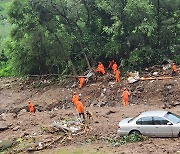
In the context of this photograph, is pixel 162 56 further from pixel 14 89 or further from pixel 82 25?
pixel 14 89

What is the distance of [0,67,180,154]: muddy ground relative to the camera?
679 inches

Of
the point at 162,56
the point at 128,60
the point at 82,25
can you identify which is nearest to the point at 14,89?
the point at 82,25

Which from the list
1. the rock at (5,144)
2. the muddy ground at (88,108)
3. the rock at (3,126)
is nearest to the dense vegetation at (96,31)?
the muddy ground at (88,108)

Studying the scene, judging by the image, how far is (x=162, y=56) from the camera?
107 ft

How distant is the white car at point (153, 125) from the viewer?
664 inches

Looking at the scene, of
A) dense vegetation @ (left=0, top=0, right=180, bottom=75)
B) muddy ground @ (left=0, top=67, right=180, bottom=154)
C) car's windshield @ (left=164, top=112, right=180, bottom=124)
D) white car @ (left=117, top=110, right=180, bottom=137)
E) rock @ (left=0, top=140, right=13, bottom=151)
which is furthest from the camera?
dense vegetation @ (left=0, top=0, right=180, bottom=75)

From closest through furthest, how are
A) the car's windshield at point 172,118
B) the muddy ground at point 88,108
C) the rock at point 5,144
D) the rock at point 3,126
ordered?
the car's windshield at point 172,118 < the muddy ground at point 88,108 < the rock at point 5,144 < the rock at point 3,126

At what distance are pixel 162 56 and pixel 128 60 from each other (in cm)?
297

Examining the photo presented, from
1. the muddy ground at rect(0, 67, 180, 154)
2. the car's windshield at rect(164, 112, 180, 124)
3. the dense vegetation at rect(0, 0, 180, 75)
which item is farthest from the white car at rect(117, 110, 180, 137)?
the dense vegetation at rect(0, 0, 180, 75)

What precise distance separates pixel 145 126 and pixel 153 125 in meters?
0.38

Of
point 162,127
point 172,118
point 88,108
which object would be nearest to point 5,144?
point 162,127

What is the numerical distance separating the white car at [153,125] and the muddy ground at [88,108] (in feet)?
1.12

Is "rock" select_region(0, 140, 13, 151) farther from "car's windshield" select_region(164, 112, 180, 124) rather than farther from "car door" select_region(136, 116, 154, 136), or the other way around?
"car's windshield" select_region(164, 112, 180, 124)

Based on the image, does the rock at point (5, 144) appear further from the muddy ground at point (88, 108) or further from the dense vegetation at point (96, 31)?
the dense vegetation at point (96, 31)
